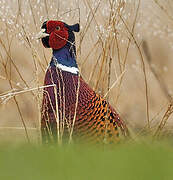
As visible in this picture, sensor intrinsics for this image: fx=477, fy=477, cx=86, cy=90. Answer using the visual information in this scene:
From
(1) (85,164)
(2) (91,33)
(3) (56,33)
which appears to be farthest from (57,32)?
(1) (85,164)

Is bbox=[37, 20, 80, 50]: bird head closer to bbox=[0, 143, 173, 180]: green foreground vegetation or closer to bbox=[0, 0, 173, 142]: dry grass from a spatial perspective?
bbox=[0, 0, 173, 142]: dry grass

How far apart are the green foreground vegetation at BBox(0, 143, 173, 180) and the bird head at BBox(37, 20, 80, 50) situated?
4.64 ft

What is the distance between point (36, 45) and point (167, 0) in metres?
0.76

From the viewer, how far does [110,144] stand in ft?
6.89

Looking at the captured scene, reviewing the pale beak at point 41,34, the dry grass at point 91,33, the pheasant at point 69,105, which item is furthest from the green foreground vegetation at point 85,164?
the pale beak at point 41,34

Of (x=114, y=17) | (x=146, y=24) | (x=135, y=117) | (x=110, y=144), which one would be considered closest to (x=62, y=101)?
(x=110, y=144)

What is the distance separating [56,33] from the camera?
228 cm

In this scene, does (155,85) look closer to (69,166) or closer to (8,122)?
(8,122)

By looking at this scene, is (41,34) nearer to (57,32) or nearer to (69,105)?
(57,32)

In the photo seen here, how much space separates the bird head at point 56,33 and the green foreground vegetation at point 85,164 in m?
1.41

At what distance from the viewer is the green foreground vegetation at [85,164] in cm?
71

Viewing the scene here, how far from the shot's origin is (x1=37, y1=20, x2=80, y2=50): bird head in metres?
2.27

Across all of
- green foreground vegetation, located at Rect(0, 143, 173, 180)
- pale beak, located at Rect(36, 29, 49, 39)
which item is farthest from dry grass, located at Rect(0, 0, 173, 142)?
green foreground vegetation, located at Rect(0, 143, 173, 180)

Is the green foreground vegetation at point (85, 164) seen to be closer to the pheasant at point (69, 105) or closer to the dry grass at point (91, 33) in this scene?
the dry grass at point (91, 33)
